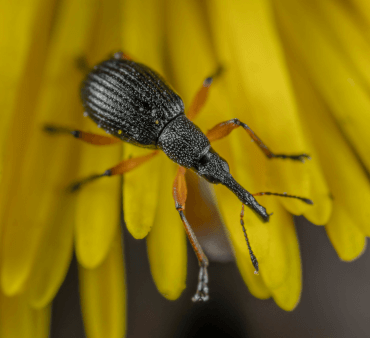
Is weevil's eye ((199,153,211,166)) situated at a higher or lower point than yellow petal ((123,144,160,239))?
higher

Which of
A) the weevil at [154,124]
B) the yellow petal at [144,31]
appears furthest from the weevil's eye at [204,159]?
the yellow petal at [144,31]

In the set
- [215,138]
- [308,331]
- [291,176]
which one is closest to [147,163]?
[215,138]

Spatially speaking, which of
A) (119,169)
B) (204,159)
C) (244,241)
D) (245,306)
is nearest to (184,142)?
(204,159)

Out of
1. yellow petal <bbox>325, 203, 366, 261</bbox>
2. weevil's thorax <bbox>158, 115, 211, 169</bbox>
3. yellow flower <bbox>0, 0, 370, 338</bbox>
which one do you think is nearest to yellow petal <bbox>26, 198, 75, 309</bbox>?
yellow flower <bbox>0, 0, 370, 338</bbox>

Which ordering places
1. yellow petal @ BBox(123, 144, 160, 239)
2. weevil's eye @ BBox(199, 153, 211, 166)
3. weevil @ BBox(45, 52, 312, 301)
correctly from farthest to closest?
weevil's eye @ BBox(199, 153, 211, 166)
weevil @ BBox(45, 52, 312, 301)
yellow petal @ BBox(123, 144, 160, 239)

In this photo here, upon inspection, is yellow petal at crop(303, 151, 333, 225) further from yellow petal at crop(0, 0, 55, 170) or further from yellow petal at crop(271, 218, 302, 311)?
yellow petal at crop(0, 0, 55, 170)

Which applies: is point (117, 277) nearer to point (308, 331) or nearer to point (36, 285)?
point (36, 285)
